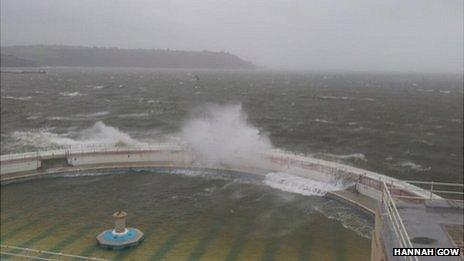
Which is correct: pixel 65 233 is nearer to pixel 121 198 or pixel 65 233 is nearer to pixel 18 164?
pixel 121 198

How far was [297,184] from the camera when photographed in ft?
114

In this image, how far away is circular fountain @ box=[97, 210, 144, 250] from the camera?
23328mm

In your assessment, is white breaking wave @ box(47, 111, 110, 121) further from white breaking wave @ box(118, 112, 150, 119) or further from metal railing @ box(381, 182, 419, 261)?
metal railing @ box(381, 182, 419, 261)

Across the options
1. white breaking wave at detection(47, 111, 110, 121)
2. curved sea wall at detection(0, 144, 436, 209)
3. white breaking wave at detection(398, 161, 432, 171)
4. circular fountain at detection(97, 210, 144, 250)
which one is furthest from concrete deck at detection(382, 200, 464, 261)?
white breaking wave at detection(47, 111, 110, 121)

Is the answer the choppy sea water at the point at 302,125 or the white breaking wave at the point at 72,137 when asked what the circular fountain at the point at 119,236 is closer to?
the white breaking wave at the point at 72,137

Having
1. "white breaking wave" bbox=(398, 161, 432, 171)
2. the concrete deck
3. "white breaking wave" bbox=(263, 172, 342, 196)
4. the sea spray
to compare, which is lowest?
"white breaking wave" bbox=(398, 161, 432, 171)

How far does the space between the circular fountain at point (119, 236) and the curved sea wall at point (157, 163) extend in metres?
15.2

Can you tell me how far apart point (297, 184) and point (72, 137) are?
3702cm

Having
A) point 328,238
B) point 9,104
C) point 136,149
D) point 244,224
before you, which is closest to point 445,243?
point 328,238

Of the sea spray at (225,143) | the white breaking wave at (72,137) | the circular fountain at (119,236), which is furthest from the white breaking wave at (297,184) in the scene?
the white breaking wave at (72,137)

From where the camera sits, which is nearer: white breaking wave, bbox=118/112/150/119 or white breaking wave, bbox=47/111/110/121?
white breaking wave, bbox=47/111/110/121

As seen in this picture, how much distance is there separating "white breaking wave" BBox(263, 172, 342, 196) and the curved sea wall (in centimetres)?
70

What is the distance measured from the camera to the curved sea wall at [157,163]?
3553 cm

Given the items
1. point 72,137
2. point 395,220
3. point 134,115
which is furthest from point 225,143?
point 134,115
